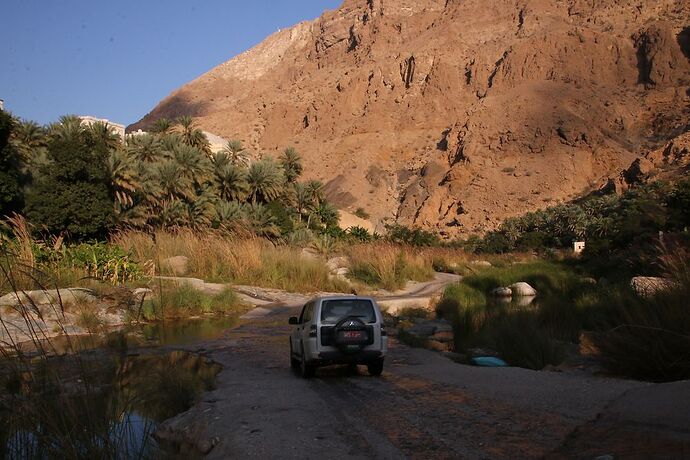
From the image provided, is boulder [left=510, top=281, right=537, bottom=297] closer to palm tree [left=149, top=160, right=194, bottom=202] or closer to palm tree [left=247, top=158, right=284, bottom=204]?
palm tree [left=149, top=160, right=194, bottom=202]

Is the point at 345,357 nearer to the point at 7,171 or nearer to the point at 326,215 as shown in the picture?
the point at 7,171

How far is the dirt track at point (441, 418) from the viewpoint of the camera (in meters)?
5.40

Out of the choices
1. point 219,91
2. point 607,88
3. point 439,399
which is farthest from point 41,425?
point 219,91

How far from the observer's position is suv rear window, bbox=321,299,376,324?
9.98m

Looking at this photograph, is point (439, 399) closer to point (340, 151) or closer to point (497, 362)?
point (497, 362)

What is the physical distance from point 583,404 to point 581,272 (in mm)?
29532

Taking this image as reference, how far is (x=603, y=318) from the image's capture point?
11391 millimetres

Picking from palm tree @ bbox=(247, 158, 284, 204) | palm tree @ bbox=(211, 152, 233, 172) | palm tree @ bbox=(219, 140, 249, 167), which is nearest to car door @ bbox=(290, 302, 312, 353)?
palm tree @ bbox=(247, 158, 284, 204)

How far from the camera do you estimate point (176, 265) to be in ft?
86.1

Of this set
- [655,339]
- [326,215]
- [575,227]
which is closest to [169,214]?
[326,215]

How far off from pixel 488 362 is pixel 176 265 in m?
18.0

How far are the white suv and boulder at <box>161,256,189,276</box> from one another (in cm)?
1645

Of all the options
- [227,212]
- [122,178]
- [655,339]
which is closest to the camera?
[655,339]

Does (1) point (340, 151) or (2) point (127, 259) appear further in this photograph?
(1) point (340, 151)
